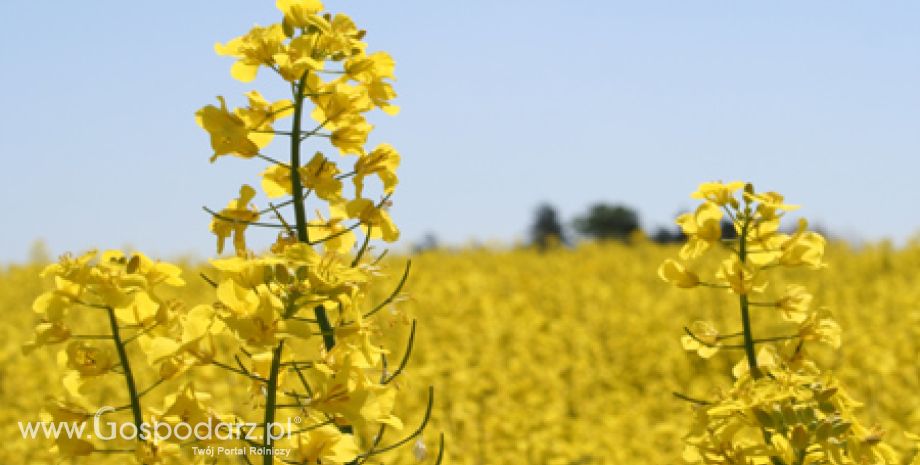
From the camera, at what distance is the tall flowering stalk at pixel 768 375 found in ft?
5.43

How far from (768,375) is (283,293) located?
90 centimetres

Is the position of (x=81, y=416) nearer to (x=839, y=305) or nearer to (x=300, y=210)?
(x=300, y=210)

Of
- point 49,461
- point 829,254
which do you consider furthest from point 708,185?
point 829,254

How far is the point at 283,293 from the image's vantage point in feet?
4.75

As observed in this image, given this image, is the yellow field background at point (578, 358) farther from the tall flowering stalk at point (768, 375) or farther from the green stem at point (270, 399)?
the green stem at point (270, 399)

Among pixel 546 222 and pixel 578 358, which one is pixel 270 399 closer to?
pixel 578 358

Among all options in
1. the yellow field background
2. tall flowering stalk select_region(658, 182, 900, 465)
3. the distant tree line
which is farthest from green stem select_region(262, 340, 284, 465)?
the distant tree line

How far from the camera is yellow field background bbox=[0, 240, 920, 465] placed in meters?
6.16

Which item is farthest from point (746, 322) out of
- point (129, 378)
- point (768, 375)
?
point (129, 378)

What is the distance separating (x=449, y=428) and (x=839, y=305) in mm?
5189

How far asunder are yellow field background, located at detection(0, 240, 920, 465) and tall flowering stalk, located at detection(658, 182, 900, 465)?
2.67 m

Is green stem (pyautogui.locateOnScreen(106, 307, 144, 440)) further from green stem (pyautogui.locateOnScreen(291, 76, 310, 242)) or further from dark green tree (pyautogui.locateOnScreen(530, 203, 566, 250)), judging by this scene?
dark green tree (pyautogui.locateOnScreen(530, 203, 566, 250))

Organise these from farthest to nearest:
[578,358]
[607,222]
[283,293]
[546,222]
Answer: [607,222], [546,222], [578,358], [283,293]

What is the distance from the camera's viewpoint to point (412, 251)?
14680 mm
